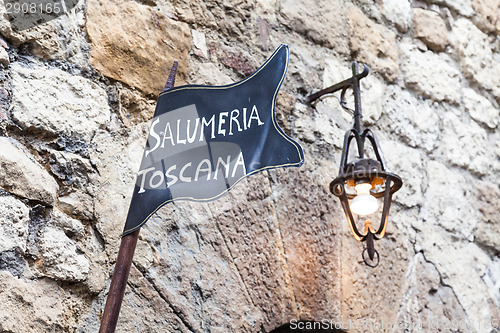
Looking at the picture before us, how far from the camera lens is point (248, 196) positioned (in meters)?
1.82

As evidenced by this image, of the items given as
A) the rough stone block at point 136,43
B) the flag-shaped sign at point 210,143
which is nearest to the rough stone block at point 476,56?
the rough stone block at point 136,43

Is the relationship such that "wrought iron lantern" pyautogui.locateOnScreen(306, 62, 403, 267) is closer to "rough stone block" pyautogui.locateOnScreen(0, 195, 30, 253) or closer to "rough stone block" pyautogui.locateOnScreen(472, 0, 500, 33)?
"rough stone block" pyautogui.locateOnScreen(0, 195, 30, 253)

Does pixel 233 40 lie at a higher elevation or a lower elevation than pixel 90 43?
higher

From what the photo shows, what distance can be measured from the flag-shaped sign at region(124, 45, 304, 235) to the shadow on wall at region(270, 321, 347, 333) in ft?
2.11

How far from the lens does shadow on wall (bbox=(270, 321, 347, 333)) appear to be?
1743 millimetres

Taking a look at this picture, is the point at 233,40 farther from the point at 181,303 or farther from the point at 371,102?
the point at 181,303

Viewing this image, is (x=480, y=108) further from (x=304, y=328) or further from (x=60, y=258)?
(x=60, y=258)

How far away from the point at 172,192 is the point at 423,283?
1.18 m

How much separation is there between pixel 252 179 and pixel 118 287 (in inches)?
27.2

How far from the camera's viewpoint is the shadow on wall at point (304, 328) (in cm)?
174

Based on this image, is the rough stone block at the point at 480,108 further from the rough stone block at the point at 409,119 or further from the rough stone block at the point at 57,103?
the rough stone block at the point at 57,103

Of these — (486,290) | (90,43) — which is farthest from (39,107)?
(486,290)

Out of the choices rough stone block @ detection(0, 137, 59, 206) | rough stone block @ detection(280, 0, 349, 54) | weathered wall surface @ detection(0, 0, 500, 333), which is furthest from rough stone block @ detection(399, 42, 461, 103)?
rough stone block @ detection(0, 137, 59, 206)

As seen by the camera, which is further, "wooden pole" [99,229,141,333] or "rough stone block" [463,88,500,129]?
"rough stone block" [463,88,500,129]
